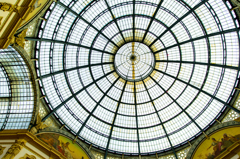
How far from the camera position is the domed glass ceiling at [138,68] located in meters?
17.9

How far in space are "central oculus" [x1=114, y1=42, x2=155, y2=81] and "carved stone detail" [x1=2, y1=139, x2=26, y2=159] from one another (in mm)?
15499

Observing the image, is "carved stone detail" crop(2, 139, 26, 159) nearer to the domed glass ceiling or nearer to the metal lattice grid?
the metal lattice grid

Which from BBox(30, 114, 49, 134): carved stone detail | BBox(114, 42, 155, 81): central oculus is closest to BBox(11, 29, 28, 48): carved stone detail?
BBox(30, 114, 49, 134): carved stone detail

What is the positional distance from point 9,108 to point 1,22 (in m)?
12.2

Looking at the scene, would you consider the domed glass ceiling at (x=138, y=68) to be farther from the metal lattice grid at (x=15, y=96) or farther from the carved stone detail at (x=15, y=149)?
the carved stone detail at (x=15, y=149)

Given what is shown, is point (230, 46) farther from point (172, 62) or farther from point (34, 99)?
point (34, 99)

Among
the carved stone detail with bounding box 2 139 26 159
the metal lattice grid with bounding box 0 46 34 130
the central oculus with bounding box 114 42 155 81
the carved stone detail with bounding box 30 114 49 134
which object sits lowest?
the carved stone detail with bounding box 2 139 26 159

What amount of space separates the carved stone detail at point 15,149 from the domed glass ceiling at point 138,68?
4910mm

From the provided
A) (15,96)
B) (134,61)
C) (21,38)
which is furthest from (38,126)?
(134,61)

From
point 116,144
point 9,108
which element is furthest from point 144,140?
point 9,108

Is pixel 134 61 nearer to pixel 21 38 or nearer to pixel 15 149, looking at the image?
pixel 21 38

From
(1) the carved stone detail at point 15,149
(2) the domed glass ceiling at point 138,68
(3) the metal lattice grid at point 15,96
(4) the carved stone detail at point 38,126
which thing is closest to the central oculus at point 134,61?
(2) the domed glass ceiling at point 138,68

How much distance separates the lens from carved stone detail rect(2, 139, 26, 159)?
1328cm

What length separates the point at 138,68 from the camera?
1016 inches
